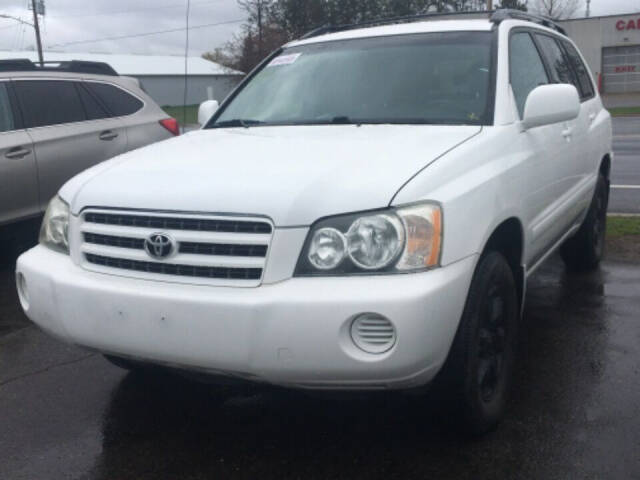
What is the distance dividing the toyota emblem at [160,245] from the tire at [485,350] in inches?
45.0

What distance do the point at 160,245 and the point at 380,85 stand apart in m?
1.73

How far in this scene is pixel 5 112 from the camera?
6695mm

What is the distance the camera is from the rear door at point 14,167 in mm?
6477

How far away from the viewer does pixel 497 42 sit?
13.7 feet

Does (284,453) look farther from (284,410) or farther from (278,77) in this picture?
(278,77)

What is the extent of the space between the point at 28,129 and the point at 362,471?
4.90 metres

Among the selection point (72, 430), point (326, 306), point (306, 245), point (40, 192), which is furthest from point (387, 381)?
point (40, 192)

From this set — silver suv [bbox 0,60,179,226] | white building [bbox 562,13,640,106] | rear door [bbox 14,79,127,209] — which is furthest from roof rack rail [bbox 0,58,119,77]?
white building [bbox 562,13,640,106]

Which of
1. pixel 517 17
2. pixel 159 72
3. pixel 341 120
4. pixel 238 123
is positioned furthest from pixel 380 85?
pixel 159 72

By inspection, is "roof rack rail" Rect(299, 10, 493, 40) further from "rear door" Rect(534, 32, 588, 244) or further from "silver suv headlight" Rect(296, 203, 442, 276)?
"silver suv headlight" Rect(296, 203, 442, 276)

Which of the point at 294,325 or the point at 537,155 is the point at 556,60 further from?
the point at 294,325

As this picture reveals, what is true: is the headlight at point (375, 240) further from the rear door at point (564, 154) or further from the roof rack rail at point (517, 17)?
the roof rack rail at point (517, 17)

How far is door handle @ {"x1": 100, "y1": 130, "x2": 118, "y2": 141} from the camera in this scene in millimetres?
7309

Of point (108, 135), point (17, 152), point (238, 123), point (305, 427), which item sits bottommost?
point (305, 427)
